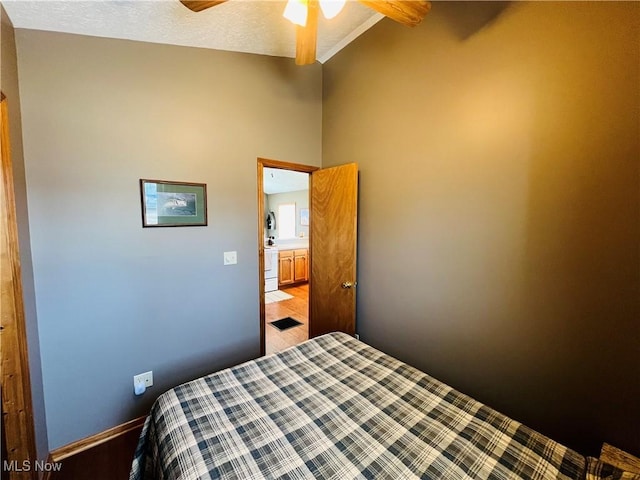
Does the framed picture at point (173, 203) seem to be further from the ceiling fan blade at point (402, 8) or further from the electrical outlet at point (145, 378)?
the ceiling fan blade at point (402, 8)

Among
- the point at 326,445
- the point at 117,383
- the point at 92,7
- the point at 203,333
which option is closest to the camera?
the point at 326,445

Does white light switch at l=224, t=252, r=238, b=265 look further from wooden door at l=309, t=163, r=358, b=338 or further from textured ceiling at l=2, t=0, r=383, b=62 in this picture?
textured ceiling at l=2, t=0, r=383, b=62

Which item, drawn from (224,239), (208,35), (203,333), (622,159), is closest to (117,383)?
(203,333)

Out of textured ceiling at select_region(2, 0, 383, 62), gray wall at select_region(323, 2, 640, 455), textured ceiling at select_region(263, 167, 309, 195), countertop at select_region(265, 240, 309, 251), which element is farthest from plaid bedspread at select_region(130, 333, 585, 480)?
textured ceiling at select_region(263, 167, 309, 195)

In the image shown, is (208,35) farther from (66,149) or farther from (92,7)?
(66,149)

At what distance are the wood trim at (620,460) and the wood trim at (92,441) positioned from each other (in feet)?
8.55

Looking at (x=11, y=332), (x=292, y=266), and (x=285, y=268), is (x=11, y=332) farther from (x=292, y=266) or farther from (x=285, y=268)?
(x=292, y=266)

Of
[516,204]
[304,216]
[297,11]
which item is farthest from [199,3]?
[304,216]

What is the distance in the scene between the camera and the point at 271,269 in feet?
17.0

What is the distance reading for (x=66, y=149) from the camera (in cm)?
163

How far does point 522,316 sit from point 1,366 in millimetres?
2616

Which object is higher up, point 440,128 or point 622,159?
point 440,128

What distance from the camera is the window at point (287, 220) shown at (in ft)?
24.2

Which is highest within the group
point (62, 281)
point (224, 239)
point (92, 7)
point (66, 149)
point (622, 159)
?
point (92, 7)
